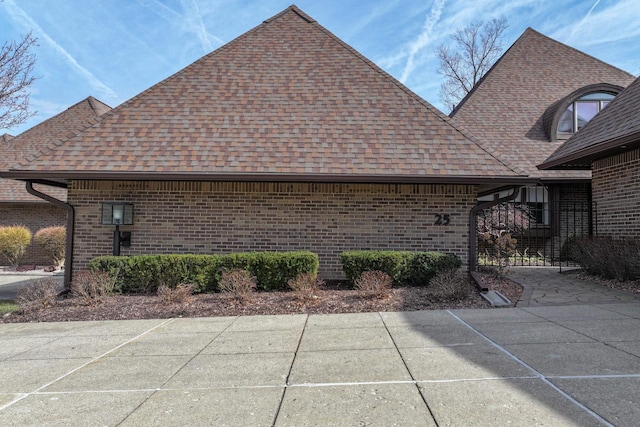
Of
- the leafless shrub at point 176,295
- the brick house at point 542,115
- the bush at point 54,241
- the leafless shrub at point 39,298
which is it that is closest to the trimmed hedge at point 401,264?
the leafless shrub at point 176,295

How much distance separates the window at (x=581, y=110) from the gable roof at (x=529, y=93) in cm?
46

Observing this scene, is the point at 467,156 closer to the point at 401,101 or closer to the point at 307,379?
the point at 401,101

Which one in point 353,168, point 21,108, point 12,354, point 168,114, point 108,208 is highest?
point 21,108

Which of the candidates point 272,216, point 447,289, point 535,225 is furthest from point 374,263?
→ point 535,225

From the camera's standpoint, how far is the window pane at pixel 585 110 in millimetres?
→ 15356

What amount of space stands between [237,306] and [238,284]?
14.4 inches

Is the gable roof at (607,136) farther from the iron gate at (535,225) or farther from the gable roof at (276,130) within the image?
the iron gate at (535,225)

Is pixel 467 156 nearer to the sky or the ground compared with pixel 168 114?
nearer to the ground

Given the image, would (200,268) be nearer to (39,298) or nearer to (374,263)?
(39,298)

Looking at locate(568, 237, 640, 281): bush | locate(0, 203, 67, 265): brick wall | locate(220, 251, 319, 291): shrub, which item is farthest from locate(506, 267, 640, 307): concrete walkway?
locate(0, 203, 67, 265): brick wall

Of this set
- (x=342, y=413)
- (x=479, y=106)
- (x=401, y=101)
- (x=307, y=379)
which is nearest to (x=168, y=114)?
(x=401, y=101)

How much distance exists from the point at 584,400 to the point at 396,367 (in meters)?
1.48

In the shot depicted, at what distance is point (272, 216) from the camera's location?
8.70m

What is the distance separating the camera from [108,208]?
27.5 ft
